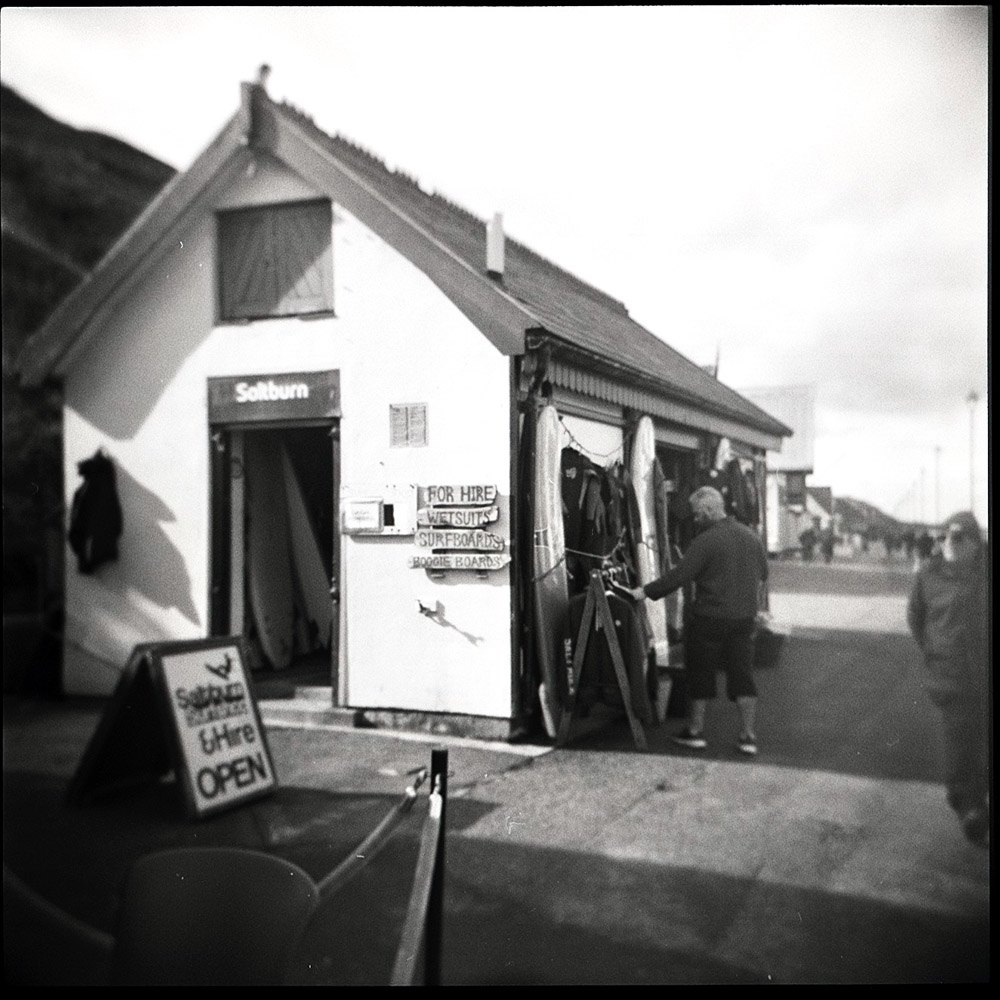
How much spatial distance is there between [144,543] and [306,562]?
1.68ft

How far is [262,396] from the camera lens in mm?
2604

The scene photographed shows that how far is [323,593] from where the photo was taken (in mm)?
2727

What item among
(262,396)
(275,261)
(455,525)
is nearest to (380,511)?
(455,525)

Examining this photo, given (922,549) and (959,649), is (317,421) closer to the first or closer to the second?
(922,549)

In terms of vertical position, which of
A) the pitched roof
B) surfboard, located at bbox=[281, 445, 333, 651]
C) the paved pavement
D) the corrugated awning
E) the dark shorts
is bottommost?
the paved pavement

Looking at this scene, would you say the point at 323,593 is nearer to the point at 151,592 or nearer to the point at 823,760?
the point at 151,592

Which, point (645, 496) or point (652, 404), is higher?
point (652, 404)

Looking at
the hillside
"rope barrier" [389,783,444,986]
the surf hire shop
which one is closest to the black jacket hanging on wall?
the surf hire shop

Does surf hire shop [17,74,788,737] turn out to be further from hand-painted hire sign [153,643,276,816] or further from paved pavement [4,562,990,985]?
paved pavement [4,562,990,985]

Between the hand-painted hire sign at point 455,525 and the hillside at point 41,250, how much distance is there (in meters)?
1.20

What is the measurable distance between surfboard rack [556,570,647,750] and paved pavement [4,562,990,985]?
74 mm

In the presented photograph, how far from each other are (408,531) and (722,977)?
1.62 meters

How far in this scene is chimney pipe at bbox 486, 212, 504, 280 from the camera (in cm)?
271

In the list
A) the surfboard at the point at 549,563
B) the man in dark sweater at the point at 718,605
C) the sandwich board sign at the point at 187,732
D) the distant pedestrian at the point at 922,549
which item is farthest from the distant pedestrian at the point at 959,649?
the sandwich board sign at the point at 187,732
